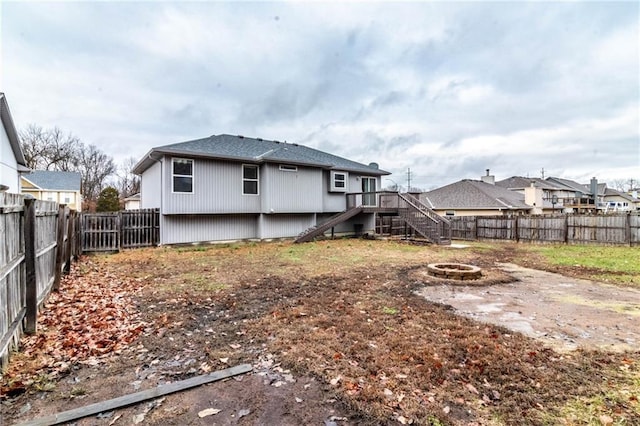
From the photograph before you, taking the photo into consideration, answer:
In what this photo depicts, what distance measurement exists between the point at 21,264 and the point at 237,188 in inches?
435

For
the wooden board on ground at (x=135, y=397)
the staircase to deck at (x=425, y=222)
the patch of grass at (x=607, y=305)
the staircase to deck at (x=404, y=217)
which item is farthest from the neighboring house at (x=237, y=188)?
the patch of grass at (x=607, y=305)

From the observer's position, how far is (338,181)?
59.3 ft

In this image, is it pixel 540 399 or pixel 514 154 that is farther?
pixel 514 154

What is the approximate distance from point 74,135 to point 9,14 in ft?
121

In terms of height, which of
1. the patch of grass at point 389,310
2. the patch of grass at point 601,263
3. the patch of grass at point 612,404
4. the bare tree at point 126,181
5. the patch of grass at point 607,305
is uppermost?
the bare tree at point 126,181

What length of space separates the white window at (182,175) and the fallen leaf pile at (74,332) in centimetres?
692

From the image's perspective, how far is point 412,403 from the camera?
2537 mm

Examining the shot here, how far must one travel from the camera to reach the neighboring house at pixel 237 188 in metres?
13.0

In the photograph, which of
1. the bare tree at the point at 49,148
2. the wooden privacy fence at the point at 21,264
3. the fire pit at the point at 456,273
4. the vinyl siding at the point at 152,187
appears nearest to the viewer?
the wooden privacy fence at the point at 21,264

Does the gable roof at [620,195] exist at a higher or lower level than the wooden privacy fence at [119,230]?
higher

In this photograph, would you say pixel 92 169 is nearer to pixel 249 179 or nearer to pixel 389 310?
pixel 249 179

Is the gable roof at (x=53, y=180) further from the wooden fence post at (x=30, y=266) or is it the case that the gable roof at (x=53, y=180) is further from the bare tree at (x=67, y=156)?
the wooden fence post at (x=30, y=266)

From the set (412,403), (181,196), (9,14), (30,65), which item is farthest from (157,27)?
(412,403)

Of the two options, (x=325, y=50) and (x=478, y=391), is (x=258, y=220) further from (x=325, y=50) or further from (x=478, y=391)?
(x=478, y=391)
